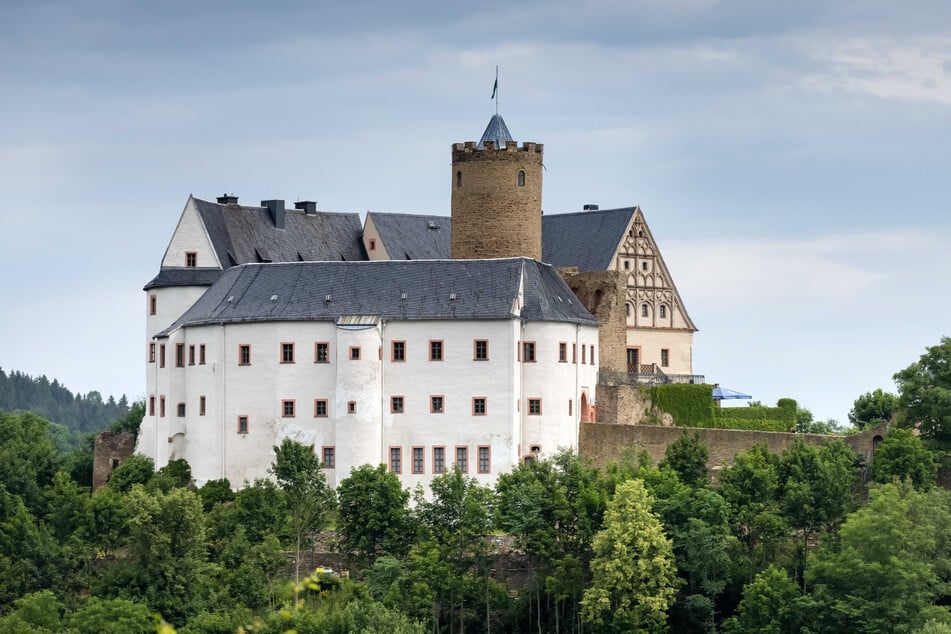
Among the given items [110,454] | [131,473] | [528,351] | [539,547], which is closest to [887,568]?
[539,547]

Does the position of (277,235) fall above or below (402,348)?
above

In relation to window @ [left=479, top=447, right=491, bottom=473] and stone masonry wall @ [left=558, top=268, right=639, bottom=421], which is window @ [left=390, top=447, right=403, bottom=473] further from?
stone masonry wall @ [left=558, top=268, right=639, bottom=421]

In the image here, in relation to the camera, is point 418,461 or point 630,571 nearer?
point 630,571

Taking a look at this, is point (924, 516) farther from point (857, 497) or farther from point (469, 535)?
point (469, 535)

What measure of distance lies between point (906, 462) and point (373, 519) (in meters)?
20.4

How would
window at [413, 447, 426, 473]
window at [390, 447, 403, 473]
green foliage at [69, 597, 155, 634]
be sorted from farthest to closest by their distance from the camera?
window at [390, 447, 403, 473] → window at [413, 447, 426, 473] → green foliage at [69, 597, 155, 634]

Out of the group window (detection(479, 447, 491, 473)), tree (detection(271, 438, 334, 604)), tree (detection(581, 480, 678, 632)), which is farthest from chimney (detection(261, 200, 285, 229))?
tree (detection(581, 480, 678, 632))

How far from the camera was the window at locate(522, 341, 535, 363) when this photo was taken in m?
84.0

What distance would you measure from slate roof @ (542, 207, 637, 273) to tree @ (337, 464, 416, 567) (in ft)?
61.6

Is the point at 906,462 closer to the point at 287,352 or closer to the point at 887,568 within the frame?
the point at 887,568

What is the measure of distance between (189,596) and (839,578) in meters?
24.0

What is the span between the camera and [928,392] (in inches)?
3137

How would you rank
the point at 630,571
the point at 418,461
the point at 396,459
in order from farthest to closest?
the point at 396,459 < the point at 418,461 < the point at 630,571

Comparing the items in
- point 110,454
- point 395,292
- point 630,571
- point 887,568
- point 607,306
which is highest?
point 607,306
